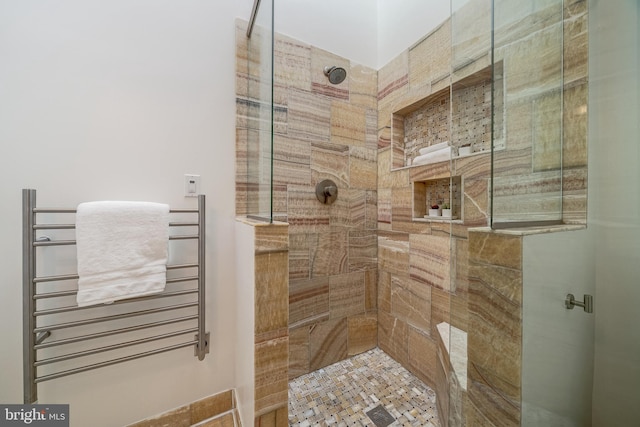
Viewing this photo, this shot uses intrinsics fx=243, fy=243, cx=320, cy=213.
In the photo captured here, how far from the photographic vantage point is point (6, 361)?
92 centimetres

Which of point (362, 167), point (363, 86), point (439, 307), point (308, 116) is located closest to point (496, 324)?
point (439, 307)

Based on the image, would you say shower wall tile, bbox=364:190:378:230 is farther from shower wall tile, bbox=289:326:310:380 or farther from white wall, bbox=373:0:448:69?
white wall, bbox=373:0:448:69

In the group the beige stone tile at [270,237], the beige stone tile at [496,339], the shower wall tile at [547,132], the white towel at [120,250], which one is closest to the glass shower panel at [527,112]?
the shower wall tile at [547,132]

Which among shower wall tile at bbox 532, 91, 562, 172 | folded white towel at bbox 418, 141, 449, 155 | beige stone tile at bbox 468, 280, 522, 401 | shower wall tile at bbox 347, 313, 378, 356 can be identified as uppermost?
folded white towel at bbox 418, 141, 449, 155

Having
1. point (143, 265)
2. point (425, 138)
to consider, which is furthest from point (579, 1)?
point (143, 265)

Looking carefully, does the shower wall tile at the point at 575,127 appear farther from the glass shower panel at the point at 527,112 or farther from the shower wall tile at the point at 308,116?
the shower wall tile at the point at 308,116

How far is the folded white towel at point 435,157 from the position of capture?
1.29 meters

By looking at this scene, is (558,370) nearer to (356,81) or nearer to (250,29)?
(356,81)

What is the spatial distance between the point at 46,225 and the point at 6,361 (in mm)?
542

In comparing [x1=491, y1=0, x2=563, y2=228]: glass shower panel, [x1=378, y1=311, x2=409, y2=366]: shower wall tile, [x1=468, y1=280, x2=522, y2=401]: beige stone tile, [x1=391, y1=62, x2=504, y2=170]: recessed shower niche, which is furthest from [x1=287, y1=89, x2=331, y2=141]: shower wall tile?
[x1=378, y1=311, x2=409, y2=366]: shower wall tile

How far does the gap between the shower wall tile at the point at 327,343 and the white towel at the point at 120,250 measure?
0.95m

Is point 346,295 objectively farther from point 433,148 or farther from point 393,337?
point 433,148

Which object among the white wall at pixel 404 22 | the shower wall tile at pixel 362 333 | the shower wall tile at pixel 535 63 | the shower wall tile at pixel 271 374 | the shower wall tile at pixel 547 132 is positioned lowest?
the shower wall tile at pixel 362 333

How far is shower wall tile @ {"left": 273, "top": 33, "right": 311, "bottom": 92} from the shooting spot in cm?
143
